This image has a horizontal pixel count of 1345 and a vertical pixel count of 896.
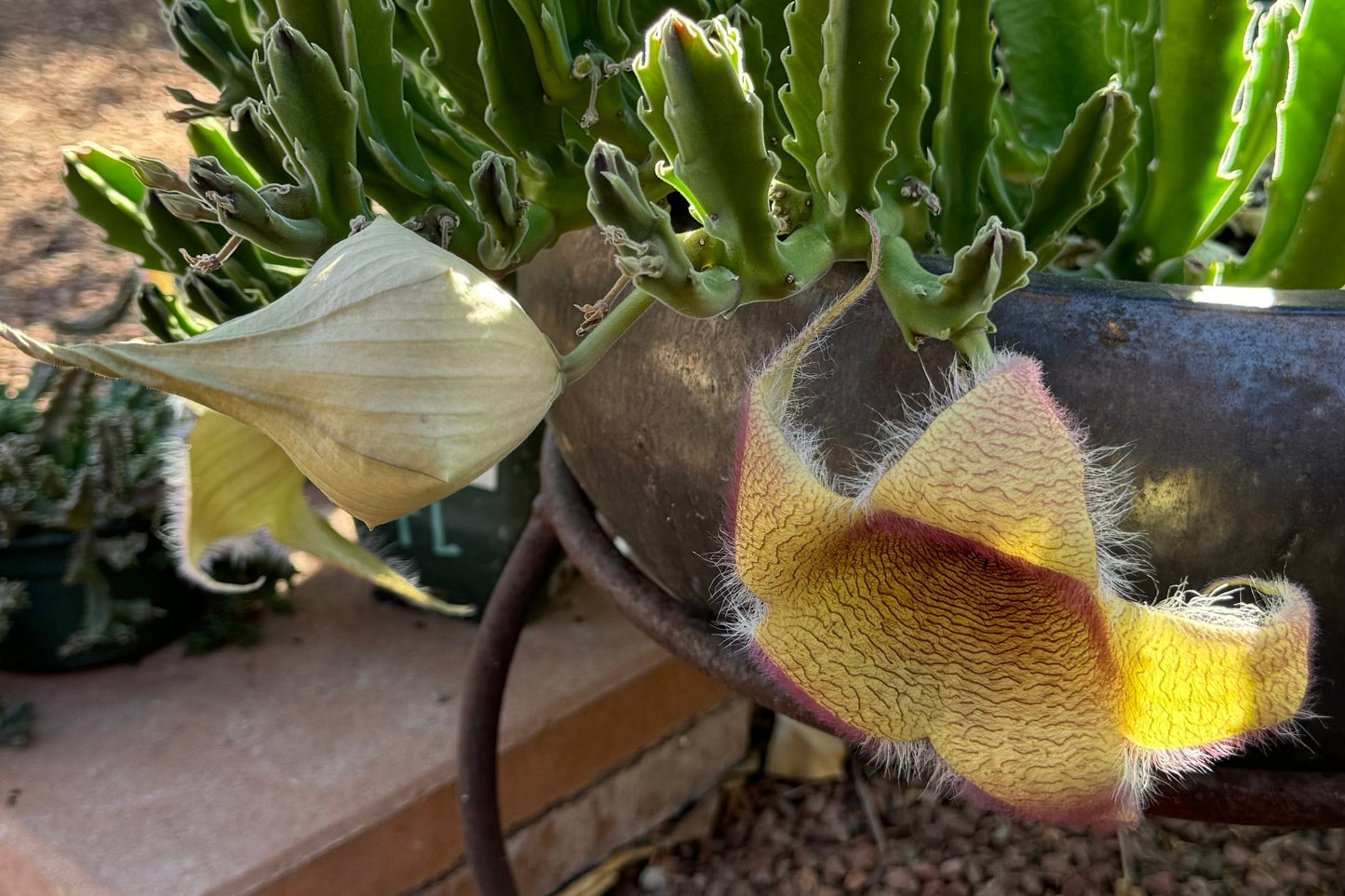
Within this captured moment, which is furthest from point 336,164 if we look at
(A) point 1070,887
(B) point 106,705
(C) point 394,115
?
(A) point 1070,887

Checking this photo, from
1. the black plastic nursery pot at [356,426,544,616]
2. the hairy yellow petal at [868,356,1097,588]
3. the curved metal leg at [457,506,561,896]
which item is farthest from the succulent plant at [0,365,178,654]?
the hairy yellow petal at [868,356,1097,588]

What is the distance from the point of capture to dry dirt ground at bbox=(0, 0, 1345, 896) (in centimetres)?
124

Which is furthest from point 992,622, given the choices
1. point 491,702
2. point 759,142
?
point 491,702

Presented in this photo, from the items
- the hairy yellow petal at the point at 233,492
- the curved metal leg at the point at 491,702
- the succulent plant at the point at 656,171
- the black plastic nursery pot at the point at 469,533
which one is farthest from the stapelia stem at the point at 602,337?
the black plastic nursery pot at the point at 469,533

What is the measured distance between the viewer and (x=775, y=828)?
1375mm

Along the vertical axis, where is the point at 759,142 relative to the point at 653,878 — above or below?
above

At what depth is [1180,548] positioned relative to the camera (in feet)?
1.24

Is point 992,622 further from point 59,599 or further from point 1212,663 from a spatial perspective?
point 59,599

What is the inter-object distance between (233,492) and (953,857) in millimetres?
1025

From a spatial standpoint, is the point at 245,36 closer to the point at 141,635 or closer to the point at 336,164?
the point at 336,164

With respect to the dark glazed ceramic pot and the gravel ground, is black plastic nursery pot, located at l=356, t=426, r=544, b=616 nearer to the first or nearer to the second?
the gravel ground

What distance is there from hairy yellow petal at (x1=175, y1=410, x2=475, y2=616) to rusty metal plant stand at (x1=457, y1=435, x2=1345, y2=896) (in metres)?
0.14

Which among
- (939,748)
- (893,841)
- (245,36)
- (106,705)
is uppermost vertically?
(245,36)

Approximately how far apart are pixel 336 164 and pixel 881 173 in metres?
0.21
